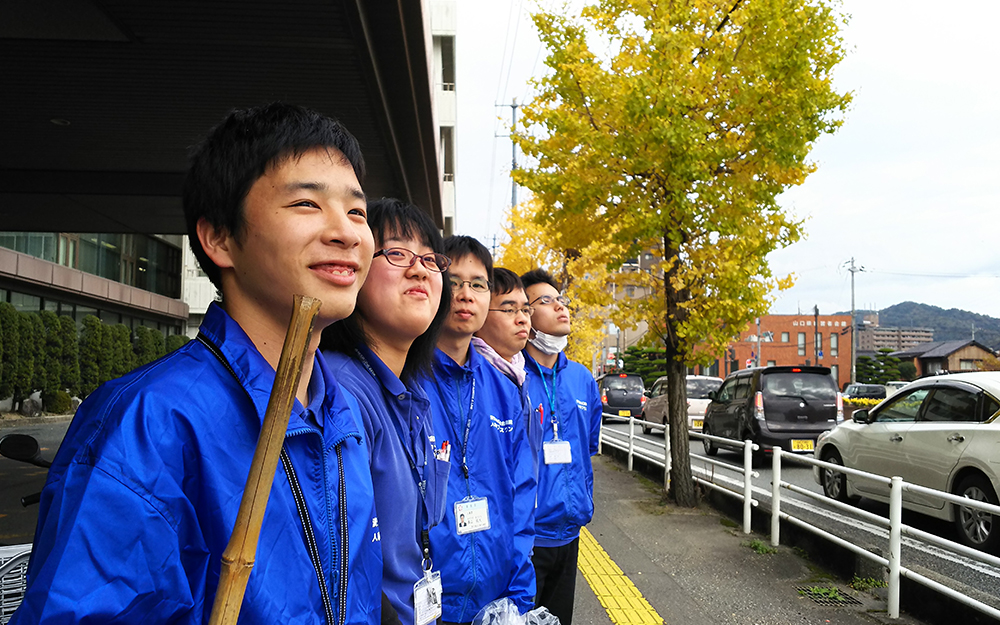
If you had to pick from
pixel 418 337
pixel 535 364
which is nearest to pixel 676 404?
pixel 535 364

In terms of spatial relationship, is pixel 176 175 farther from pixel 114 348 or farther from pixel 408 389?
pixel 114 348

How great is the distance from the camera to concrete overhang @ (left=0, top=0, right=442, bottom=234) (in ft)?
18.1

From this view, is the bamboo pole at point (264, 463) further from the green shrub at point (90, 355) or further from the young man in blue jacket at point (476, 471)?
the green shrub at point (90, 355)

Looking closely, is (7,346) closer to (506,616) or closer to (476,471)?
(476,471)

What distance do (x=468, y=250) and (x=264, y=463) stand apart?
7.51ft

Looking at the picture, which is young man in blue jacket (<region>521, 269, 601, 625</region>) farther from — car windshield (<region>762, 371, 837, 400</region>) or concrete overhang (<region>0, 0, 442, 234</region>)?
car windshield (<region>762, 371, 837, 400</region>)

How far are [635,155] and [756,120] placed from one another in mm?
1344

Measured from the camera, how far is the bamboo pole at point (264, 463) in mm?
810

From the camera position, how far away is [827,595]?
16.7ft

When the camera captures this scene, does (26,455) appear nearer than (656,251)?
Yes

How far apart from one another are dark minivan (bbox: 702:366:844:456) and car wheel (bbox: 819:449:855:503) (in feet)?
11.2

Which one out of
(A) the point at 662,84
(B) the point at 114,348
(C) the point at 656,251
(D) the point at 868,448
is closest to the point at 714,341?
(C) the point at 656,251

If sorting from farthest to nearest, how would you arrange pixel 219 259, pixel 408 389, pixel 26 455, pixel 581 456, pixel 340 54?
pixel 340 54 → pixel 581 456 → pixel 26 455 → pixel 408 389 → pixel 219 259

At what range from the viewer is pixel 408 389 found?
210 centimetres
